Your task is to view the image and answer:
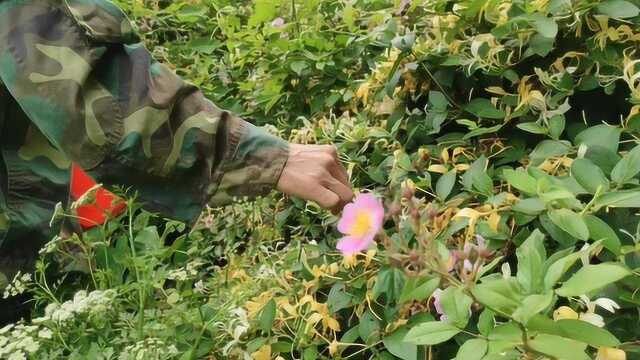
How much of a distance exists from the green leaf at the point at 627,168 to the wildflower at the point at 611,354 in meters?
0.19

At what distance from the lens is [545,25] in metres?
0.94

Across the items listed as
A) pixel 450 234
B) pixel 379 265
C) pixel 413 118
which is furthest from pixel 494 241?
pixel 413 118

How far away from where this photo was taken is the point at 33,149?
1369mm

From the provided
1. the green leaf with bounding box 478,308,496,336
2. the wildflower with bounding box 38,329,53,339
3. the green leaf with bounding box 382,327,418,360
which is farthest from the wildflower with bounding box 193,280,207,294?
the green leaf with bounding box 478,308,496,336

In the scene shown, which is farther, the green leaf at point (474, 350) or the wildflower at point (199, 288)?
the wildflower at point (199, 288)

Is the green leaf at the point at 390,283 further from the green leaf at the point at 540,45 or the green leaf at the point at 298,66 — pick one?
the green leaf at the point at 298,66

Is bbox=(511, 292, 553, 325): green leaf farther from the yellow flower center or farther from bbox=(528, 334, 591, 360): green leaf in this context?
the yellow flower center

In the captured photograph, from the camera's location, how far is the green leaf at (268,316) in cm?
92

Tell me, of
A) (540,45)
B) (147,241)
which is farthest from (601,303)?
(147,241)

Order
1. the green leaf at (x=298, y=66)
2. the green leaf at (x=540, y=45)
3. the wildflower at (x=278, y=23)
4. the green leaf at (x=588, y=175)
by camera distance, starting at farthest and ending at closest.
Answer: the wildflower at (x=278, y=23), the green leaf at (x=298, y=66), the green leaf at (x=540, y=45), the green leaf at (x=588, y=175)

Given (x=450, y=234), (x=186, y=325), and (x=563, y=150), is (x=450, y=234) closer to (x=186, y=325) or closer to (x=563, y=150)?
(x=563, y=150)

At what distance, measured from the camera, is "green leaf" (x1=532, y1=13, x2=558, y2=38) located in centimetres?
93

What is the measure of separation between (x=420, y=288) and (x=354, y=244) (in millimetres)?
70

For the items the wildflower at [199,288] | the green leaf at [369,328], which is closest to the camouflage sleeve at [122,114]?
the wildflower at [199,288]
